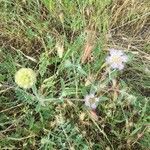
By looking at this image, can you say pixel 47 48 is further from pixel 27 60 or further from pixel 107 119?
pixel 107 119

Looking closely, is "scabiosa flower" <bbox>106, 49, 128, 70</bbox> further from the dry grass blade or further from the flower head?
the flower head

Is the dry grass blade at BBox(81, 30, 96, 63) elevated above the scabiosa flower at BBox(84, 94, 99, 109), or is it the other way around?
the dry grass blade at BBox(81, 30, 96, 63)

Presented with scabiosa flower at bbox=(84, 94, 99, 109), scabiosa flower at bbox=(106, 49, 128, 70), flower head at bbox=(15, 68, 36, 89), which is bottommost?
scabiosa flower at bbox=(84, 94, 99, 109)

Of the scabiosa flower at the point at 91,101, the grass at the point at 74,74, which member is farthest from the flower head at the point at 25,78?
the scabiosa flower at the point at 91,101

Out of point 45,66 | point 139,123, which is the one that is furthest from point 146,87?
point 45,66

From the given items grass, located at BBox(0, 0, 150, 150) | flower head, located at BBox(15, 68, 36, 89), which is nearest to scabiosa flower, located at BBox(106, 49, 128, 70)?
grass, located at BBox(0, 0, 150, 150)

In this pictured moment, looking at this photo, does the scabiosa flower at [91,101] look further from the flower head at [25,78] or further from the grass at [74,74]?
the flower head at [25,78]

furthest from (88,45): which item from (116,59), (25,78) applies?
(25,78)
